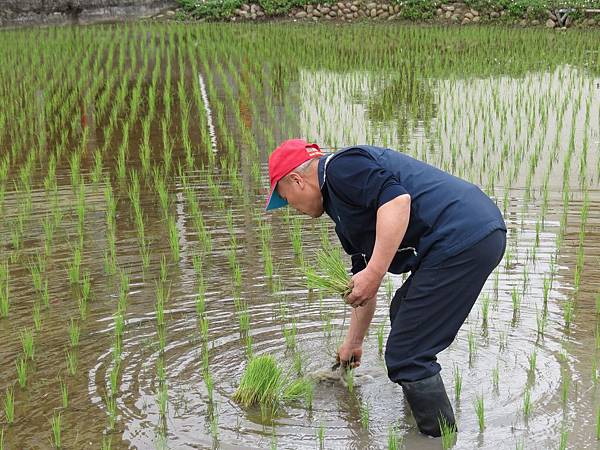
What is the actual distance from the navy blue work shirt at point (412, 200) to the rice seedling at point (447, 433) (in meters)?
0.48

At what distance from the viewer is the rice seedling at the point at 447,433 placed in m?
2.74

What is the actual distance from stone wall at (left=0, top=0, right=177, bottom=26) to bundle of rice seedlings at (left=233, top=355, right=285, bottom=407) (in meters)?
15.7

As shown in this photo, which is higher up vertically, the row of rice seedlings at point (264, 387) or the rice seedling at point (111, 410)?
the row of rice seedlings at point (264, 387)

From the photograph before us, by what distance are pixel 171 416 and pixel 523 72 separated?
7.63 m

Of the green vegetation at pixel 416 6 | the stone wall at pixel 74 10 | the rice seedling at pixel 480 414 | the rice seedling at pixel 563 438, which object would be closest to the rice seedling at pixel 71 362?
the rice seedling at pixel 480 414

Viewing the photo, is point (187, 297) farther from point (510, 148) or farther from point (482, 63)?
point (482, 63)

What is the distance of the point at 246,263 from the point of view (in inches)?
177

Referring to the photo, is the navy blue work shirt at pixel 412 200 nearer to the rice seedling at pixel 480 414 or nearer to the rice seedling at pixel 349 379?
the rice seedling at pixel 480 414

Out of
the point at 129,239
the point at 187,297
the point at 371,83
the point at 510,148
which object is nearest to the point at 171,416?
the point at 187,297

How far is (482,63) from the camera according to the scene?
10719 millimetres

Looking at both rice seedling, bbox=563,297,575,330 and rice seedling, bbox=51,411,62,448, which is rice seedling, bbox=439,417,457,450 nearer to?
rice seedling, bbox=563,297,575,330

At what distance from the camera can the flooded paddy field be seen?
10.00 ft

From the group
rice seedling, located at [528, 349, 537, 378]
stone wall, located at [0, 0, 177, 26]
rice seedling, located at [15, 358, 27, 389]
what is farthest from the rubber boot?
stone wall, located at [0, 0, 177, 26]

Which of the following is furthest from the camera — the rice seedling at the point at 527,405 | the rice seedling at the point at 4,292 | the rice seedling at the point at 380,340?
the rice seedling at the point at 4,292
